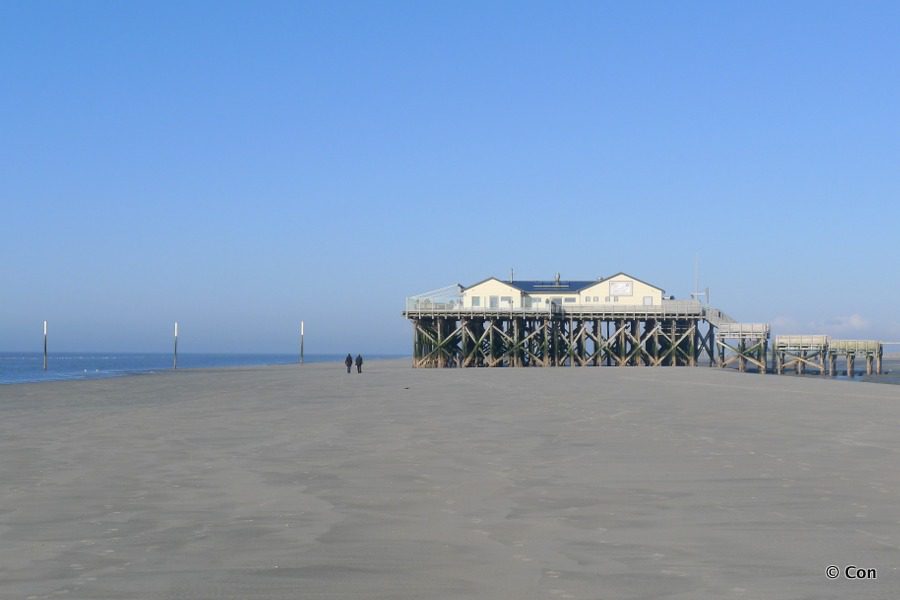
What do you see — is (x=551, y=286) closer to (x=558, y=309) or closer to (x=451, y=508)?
(x=558, y=309)

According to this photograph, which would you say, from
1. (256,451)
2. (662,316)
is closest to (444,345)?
(662,316)

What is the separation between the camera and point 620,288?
3361 inches

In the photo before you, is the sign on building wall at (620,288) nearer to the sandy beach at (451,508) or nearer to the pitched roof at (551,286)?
the pitched roof at (551,286)

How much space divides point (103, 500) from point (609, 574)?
6.55 meters

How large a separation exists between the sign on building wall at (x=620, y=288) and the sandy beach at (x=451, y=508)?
62.0 metres

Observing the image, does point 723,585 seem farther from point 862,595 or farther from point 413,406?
point 413,406

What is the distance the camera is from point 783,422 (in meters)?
22.2

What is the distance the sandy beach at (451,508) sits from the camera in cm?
Answer: 773

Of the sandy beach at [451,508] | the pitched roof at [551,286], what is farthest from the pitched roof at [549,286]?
the sandy beach at [451,508]

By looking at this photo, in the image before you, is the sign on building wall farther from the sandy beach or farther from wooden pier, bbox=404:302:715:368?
the sandy beach

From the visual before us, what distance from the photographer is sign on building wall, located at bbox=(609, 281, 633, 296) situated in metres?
84.9

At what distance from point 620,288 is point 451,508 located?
2990 inches

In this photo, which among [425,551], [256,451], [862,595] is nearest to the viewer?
[862,595]

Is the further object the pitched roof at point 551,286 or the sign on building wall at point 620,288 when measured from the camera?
the pitched roof at point 551,286
